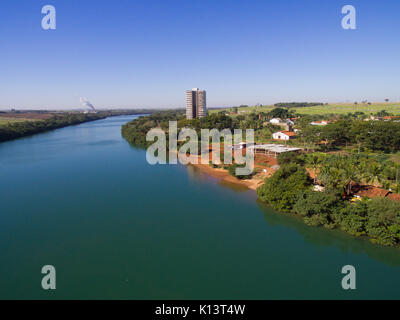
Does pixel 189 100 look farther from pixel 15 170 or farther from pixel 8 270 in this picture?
pixel 8 270

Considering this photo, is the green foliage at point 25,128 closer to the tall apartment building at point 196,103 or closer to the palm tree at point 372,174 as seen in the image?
the tall apartment building at point 196,103

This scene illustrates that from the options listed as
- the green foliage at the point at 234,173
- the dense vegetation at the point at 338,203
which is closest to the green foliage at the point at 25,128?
the green foliage at the point at 234,173

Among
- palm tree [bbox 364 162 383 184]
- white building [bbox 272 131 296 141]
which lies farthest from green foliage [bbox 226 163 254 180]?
white building [bbox 272 131 296 141]

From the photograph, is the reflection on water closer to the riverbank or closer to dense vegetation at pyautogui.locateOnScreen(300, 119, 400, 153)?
the riverbank

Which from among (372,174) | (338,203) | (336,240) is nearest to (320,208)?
(338,203)

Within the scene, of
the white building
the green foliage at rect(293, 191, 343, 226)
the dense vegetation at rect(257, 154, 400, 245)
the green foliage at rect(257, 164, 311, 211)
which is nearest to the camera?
the dense vegetation at rect(257, 154, 400, 245)
